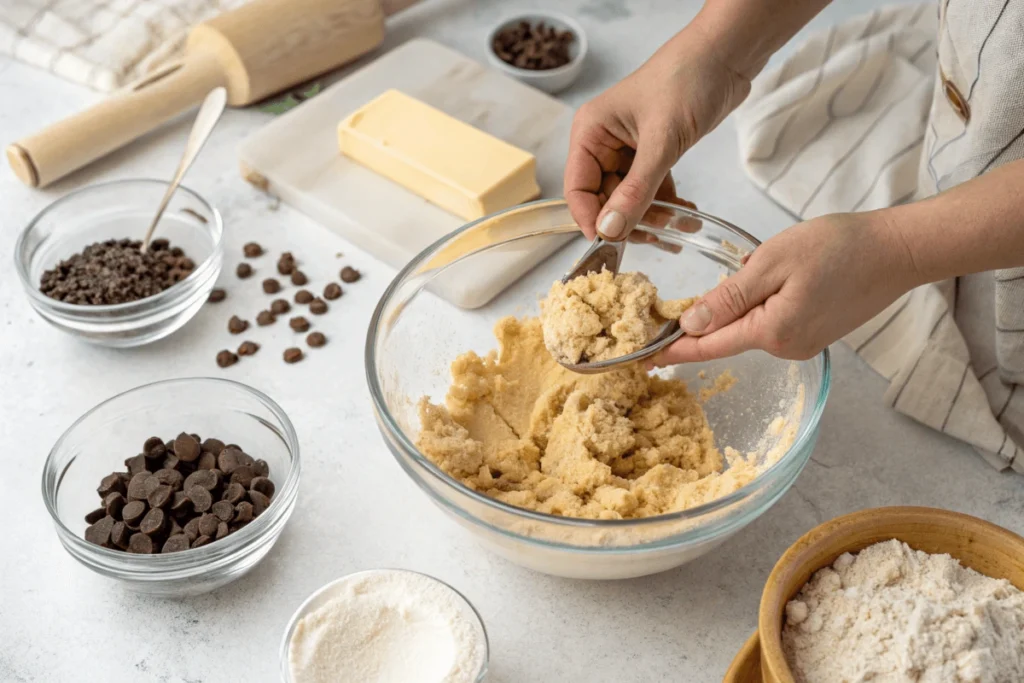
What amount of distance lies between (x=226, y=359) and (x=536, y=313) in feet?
2.30

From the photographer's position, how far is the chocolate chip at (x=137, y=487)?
1742mm

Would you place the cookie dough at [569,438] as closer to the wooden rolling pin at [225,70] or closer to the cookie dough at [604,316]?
the cookie dough at [604,316]

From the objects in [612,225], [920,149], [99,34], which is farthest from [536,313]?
[99,34]

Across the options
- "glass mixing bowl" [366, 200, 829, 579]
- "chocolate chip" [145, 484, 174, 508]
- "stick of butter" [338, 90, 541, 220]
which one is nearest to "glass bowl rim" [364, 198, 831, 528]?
"glass mixing bowl" [366, 200, 829, 579]

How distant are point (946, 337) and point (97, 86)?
2465mm

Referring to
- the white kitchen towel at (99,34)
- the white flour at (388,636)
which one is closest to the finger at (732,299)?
the white flour at (388,636)

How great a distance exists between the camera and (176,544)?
1.67 meters

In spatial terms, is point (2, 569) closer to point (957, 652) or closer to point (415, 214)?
point (415, 214)

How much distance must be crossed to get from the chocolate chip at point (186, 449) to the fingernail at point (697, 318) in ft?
3.09

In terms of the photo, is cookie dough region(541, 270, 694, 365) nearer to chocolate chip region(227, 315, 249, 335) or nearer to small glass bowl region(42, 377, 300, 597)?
small glass bowl region(42, 377, 300, 597)

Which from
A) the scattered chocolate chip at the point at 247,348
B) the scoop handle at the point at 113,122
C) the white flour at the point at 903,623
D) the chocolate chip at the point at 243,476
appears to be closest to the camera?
the white flour at the point at 903,623

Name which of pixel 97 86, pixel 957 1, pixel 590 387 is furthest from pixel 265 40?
pixel 957 1

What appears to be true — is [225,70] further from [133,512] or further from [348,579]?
[348,579]

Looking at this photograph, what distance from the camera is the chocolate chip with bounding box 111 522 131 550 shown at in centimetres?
167
